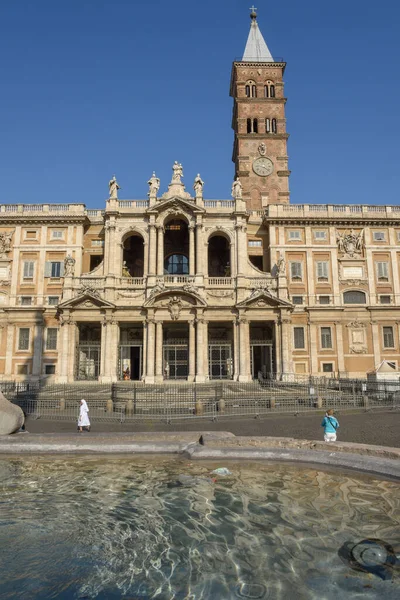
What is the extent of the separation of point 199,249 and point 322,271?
37.9 ft

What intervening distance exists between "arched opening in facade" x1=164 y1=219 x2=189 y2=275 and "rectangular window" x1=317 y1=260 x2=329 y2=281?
1233cm

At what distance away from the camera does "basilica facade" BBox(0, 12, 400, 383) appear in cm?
3391

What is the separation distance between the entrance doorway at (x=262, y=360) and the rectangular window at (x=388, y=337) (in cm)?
1025

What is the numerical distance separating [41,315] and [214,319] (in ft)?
48.7

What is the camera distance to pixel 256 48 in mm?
54781

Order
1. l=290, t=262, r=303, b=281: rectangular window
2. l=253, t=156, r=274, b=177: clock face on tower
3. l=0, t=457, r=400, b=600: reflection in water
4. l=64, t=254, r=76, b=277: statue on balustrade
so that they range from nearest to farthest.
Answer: l=0, t=457, r=400, b=600: reflection in water → l=64, t=254, r=76, b=277: statue on balustrade → l=290, t=262, r=303, b=281: rectangular window → l=253, t=156, r=274, b=177: clock face on tower

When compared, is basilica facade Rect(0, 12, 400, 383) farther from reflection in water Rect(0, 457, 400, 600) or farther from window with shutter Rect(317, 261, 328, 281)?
reflection in water Rect(0, 457, 400, 600)

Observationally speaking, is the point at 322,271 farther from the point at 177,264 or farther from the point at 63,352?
the point at 63,352

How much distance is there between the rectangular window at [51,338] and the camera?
1407 inches

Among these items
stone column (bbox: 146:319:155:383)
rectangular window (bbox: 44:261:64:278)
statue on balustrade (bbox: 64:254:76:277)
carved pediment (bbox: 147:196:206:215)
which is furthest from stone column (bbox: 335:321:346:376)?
rectangular window (bbox: 44:261:64:278)

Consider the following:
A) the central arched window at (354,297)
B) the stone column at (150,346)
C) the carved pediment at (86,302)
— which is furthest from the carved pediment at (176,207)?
the central arched window at (354,297)

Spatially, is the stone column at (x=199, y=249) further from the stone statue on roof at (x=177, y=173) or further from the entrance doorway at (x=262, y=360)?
the entrance doorway at (x=262, y=360)

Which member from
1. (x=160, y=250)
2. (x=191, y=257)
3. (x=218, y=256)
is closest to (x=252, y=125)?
(x=218, y=256)

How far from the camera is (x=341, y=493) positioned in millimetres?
6832
